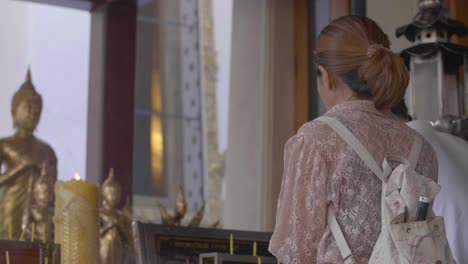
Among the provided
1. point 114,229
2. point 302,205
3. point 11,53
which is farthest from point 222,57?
point 302,205

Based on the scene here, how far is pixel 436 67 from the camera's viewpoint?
9.86 feet

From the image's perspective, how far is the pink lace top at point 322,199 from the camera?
1609mm

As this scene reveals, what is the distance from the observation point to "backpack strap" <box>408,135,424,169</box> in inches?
67.3

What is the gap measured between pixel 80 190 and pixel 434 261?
2.14ft

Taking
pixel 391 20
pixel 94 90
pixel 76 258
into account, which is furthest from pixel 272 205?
pixel 76 258

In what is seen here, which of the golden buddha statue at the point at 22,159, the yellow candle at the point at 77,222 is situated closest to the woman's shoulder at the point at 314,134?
the yellow candle at the point at 77,222

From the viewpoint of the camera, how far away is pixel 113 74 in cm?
571

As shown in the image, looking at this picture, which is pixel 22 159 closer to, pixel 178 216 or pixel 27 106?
pixel 27 106

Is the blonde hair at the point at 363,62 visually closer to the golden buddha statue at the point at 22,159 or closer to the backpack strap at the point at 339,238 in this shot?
the backpack strap at the point at 339,238

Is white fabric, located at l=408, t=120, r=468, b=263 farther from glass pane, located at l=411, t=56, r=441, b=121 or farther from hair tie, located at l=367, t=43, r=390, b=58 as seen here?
glass pane, located at l=411, t=56, r=441, b=121

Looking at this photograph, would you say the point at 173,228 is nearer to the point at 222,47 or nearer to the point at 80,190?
the point at 80,190

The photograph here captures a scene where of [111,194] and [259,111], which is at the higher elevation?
[259,111]

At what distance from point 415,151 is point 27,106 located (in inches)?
134

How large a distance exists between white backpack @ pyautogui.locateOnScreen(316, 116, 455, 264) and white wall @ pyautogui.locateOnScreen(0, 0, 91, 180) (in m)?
4.62
